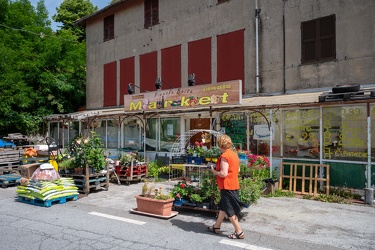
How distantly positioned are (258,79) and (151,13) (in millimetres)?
7703

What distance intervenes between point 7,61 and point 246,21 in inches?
568

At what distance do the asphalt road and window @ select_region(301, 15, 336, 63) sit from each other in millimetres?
5641

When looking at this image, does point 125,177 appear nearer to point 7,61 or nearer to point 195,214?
point 195,214

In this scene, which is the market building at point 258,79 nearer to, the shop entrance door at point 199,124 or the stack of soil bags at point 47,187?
the shop entrance door at point 199,124

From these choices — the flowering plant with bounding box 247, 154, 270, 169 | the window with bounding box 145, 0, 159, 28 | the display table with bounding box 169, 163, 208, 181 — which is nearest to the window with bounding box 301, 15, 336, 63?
the flowering plant with bounding box 247, 154, 270, 169

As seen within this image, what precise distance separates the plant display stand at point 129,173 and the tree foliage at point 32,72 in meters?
9.34

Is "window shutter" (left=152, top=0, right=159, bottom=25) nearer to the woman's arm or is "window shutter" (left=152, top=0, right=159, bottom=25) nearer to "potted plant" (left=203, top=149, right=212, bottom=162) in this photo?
"potted plant" (left=203, top=149, right=212, bottom=162)

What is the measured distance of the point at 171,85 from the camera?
50.7 ft

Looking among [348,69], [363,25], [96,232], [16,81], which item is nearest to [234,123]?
[348,69]

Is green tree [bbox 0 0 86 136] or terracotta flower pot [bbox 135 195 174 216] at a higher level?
green tree [bbox 0 0 86 136]

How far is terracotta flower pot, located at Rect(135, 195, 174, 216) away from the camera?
6.66 meters

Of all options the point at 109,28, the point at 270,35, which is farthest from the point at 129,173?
the point at 109,28

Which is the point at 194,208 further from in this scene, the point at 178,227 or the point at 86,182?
the point at 86,182

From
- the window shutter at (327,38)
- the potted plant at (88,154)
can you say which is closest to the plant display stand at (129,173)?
the potted plant at (88,154)
